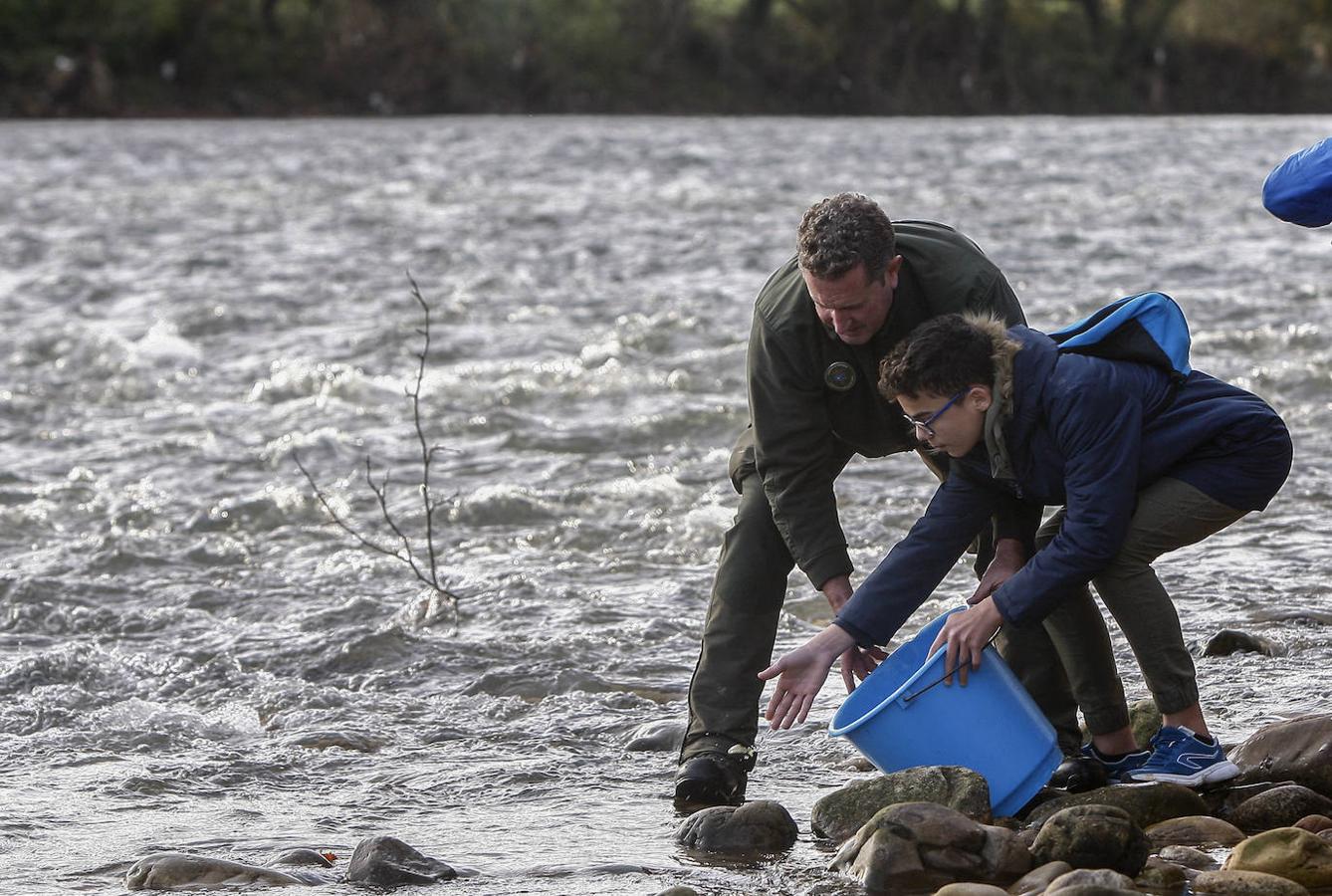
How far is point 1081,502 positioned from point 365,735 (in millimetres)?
2080

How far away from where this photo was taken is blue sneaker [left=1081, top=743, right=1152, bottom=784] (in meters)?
3.74

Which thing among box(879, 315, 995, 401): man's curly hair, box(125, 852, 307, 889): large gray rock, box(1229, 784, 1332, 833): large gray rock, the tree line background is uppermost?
the tree line background

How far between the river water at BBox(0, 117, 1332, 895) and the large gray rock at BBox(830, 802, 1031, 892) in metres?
0.14

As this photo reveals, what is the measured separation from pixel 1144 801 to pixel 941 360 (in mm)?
1002

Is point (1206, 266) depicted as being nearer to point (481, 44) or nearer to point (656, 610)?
point (656, 610)

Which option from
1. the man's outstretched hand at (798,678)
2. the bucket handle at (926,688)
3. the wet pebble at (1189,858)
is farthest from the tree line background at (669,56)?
the wet pebble at (1189,858)

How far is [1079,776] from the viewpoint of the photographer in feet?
12.3

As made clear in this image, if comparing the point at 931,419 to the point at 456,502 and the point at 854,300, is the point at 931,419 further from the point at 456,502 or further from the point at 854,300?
the point at 456,502

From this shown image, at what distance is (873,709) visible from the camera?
11.4 feet

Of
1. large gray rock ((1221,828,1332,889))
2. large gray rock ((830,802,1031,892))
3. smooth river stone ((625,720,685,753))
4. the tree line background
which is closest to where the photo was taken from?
large gray rock ((1221,828,1332,889))

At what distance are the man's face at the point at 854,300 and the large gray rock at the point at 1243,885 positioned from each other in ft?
4.20

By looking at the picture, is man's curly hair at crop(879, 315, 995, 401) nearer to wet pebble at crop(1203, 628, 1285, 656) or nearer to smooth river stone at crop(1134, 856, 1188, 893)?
smooth river stone at crop(1134, 856, 1188, 893)

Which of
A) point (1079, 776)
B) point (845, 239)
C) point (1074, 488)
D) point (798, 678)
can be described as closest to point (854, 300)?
point (845, 239)

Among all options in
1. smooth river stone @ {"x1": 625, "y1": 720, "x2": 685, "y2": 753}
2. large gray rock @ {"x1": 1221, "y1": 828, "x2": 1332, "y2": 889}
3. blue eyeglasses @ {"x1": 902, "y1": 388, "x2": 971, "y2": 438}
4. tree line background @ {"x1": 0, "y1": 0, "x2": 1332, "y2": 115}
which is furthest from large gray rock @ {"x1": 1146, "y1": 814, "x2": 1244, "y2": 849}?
tree line background @ {"x1": 0, "y1": 0, "x2": 1332, "y2": 115}
